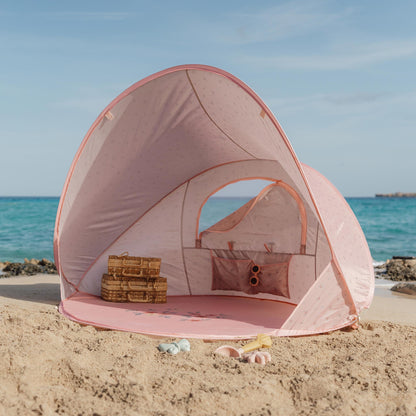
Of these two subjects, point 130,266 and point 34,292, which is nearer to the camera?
point 130,266

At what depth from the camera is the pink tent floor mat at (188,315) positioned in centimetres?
396

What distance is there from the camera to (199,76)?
14.1 ft

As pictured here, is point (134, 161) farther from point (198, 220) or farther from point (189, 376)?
point (189, 376)

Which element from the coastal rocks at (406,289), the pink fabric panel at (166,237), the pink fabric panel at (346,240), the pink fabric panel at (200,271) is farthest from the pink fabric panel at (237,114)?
the coastal rocks at (406,289)

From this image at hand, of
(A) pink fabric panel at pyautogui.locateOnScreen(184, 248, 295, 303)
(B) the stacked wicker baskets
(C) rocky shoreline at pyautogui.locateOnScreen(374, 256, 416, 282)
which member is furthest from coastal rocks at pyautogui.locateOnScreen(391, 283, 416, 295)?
(B) the stacked wicker baskets

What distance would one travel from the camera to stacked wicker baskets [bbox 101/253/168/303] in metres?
5.21

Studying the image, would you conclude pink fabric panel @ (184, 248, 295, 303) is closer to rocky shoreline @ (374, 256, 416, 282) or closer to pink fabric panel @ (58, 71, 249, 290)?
pink fabric panel @ (58, 71, 249, 290)

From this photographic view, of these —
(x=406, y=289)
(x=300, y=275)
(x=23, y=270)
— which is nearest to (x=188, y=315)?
(x=300, y=275)

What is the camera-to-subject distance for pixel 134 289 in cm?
521

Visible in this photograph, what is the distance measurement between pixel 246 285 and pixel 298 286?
66 cm

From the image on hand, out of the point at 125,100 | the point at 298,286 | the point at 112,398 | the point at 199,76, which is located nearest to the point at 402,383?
the point at 112,398

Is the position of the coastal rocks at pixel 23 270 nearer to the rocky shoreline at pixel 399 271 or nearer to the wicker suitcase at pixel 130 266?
the wicker suitcase at pixel 130 266

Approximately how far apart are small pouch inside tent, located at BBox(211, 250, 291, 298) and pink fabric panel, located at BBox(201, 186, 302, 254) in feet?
0.29

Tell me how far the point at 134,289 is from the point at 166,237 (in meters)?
0.88
